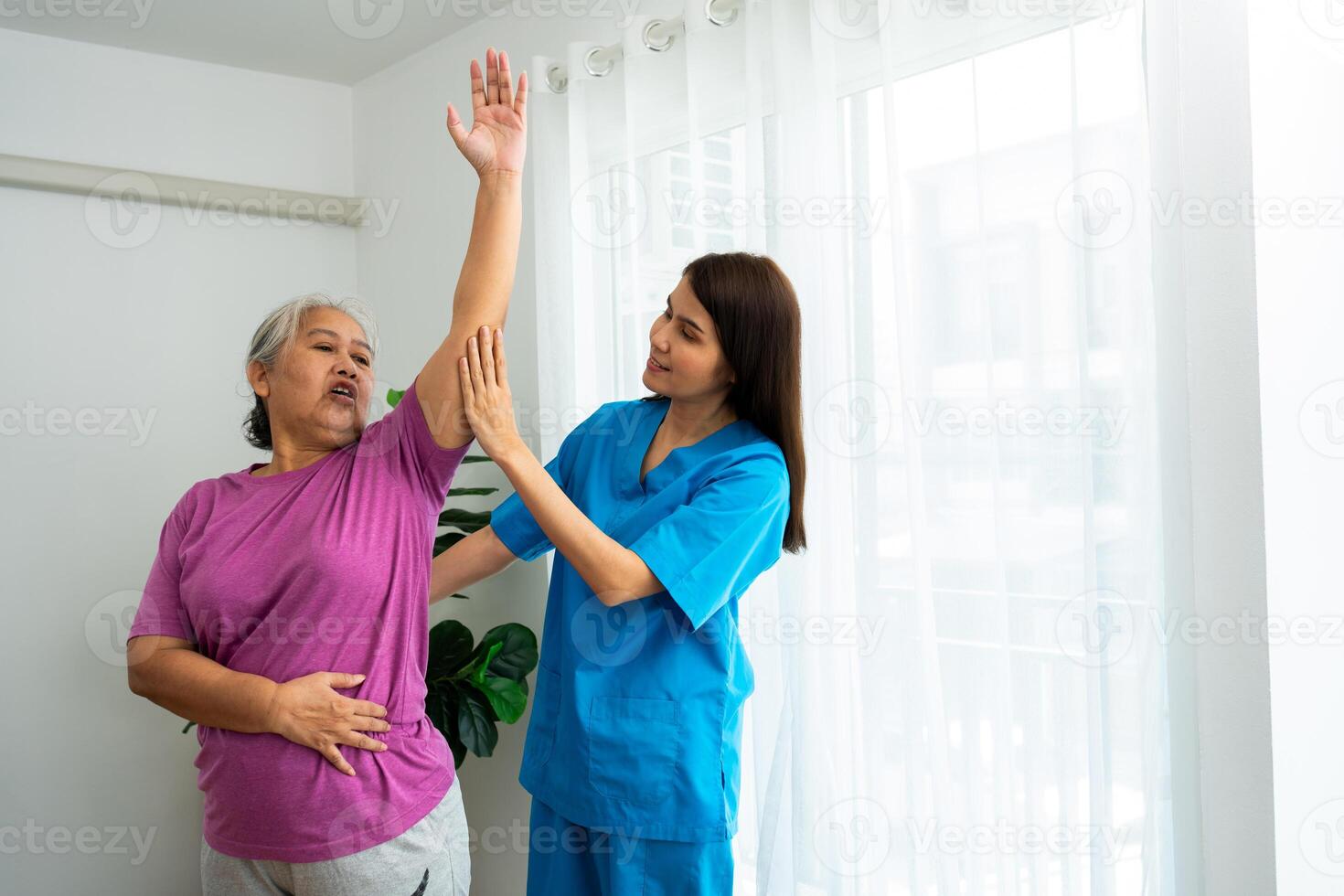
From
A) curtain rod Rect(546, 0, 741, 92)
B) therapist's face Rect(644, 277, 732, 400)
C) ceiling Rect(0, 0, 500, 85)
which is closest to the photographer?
therapist's face Rect(644, 277, 732, 400)

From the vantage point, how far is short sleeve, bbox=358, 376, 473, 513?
1.47 meters

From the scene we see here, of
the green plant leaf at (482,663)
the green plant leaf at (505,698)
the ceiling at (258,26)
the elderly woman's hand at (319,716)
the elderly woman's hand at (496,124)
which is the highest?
the ceiling at (258,26)

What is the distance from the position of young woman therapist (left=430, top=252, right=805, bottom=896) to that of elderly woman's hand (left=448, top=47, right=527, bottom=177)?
0.32 meters

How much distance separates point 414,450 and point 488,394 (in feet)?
0.60

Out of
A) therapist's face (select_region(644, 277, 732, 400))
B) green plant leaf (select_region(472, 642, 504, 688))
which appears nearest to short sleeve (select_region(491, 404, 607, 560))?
therapist's face (select_region(644, 277, 732, 400))

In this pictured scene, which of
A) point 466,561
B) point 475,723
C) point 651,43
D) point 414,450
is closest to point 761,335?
point 414,450

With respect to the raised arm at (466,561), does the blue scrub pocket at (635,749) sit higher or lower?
lower

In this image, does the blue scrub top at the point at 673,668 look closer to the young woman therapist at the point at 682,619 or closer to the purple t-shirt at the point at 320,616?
the young woman therapist at the point at 682,619

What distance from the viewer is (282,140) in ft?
11.4

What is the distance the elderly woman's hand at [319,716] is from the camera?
54.5 inches

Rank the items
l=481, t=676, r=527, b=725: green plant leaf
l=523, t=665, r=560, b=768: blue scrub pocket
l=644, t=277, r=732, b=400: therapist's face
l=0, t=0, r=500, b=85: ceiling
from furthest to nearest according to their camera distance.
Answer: l=0, t=0, r=500, b=85: ceiling, l=481, t=676, r=527, b=725: green plant leaf, l=523, t=665, r=560, b=768: blue scrub pocket, l=644, t=277, r=732, b=400: therapist's face

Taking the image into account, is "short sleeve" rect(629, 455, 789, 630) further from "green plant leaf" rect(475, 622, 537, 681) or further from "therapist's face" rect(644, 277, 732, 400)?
"green plant leaf" rect(475, 622, 537, 681)

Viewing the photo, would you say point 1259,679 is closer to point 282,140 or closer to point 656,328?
point 656,328

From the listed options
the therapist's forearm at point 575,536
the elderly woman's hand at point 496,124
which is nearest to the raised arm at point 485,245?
the elderly woman's hand at point 496,124
